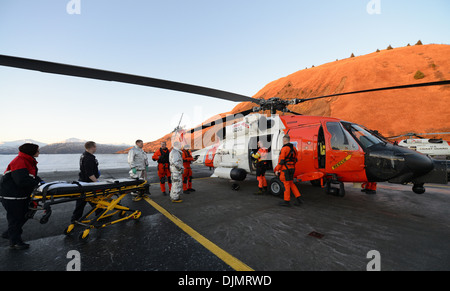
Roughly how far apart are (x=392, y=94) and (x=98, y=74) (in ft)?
146

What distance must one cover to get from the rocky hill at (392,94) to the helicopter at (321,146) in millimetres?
30045

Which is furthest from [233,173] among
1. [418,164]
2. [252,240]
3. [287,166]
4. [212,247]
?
[418,164]

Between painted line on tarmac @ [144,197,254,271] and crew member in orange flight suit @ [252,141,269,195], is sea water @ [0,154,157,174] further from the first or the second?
painted line on tarmac @ [144,197,254,271]

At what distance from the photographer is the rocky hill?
88.4 ft

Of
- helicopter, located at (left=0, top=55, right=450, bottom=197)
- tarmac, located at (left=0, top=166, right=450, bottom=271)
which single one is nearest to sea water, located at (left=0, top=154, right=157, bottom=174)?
helicopter, located at (left=0, top=55, right=450, bottom=197)

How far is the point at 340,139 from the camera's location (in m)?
4.67

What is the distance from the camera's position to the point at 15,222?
2686mm

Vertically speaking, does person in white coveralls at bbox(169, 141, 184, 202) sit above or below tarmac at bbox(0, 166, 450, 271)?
above

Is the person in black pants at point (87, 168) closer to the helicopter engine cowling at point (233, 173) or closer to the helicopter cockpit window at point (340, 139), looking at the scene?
the helicopter engine cowling at point (233, 173)

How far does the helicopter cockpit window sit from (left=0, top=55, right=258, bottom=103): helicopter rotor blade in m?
3.07

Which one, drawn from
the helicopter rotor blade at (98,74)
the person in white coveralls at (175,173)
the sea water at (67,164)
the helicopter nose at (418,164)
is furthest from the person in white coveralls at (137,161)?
the sea water at (67,164)

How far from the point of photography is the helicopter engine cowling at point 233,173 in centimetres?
638

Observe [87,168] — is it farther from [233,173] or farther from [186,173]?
[233,173]
